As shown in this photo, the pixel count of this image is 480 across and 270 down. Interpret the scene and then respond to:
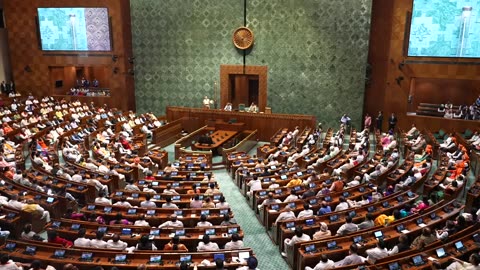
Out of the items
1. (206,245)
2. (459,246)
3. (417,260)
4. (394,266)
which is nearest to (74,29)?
(206,245)

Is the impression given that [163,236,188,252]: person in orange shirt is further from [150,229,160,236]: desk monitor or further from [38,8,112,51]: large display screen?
[38,8,112,51]: large display screen

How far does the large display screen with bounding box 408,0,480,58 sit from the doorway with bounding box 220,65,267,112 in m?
8.70

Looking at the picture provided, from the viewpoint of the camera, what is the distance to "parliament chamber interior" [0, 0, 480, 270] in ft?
27.2

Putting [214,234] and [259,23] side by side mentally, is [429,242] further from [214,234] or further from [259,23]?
[259,23]

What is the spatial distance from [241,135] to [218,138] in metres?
2.00

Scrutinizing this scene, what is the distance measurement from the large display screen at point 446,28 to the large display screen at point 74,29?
18.3 meters

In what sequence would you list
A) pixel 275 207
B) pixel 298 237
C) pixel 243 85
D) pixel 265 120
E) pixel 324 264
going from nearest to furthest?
pixel 324 264
pixel 298 237
pixel 275 207
pixel 265 120
pixel 243 85

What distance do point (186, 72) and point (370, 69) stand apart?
37.0 feet

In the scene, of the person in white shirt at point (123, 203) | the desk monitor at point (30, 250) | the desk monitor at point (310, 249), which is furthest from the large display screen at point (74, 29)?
the desk monitor at point (310, 249)

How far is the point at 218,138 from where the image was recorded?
18.8 metres

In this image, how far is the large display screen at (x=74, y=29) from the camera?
24.8m

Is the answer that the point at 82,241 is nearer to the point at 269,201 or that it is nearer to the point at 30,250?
the point at 30,250

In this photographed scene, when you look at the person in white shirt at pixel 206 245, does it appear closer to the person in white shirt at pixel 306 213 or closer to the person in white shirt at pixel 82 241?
the person in white shirt at pixel 82 241

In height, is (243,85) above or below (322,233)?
above
